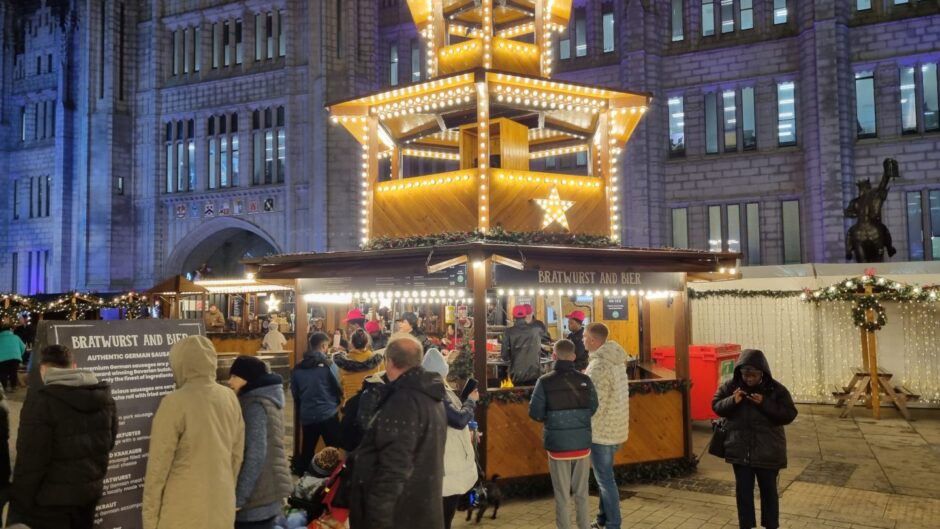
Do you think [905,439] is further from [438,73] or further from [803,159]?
[803,159]

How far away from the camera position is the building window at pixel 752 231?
22.9 m

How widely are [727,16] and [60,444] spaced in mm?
24058

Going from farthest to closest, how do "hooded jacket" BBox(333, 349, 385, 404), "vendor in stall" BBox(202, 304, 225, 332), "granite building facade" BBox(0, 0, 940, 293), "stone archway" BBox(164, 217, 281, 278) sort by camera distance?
"stone archway" BBox(164, 217, 281, 278) → "vendor in stall" BBox(202, 304, 225, 332) → "granite building facade" BBox(0, 0, 940, 293) → "hooded jacket" BBox(333, 349, 385, 404)

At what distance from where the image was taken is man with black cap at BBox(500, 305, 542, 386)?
9.55 meters

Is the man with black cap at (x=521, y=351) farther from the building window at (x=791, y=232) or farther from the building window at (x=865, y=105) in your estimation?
the building window at (x=865, y=105)

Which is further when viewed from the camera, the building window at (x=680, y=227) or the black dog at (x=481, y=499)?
the building window at (x=680, y=227)

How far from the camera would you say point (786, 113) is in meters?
22.7

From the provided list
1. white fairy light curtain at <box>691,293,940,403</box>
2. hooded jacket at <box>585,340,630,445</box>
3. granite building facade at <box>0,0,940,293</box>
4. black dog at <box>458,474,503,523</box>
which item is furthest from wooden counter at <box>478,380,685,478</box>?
granite building facade at <box>0,0,940,293</box>

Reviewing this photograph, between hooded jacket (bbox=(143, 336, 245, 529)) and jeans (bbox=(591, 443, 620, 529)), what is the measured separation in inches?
145

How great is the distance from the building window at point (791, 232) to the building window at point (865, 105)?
2.87m

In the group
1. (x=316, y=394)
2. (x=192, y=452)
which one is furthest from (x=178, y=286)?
(x=192, y=452)

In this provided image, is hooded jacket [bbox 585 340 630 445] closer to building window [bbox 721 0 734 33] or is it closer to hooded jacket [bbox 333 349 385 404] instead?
hooded jacket [bbox 333 349 385 404]

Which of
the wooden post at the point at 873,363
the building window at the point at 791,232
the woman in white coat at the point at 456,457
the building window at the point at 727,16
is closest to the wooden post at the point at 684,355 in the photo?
the woman in white coat at the point at 456,457

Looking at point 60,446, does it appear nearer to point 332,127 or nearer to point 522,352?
Answer: point 522,352
